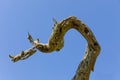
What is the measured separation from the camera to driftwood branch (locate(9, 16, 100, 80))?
14.4 meters

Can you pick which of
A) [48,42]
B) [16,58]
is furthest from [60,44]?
[16,58]

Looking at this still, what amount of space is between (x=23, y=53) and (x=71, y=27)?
5.77ft

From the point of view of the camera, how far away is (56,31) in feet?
48.2

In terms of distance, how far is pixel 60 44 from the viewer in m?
14.8

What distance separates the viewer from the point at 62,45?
48.6 ft

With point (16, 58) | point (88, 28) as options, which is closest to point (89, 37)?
point (88, 28)

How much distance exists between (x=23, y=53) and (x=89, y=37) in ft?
7.02

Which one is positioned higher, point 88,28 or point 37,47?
point 88,28

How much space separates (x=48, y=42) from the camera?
48.0ft

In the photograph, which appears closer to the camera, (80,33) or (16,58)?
(16,58)

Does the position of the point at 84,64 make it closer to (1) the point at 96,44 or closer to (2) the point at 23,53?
(1) the point at 96,44

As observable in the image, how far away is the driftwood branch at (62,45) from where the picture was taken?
14.4 meters

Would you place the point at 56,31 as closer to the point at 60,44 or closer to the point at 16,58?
the point at 60,44

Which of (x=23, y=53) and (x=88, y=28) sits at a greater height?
(x=88, y=28)
